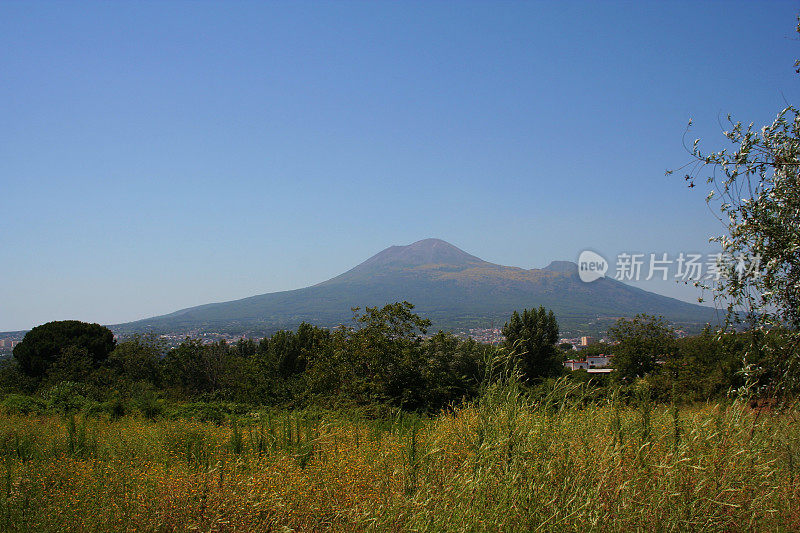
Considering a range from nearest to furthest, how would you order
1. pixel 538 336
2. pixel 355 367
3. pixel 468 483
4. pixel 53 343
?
pixel 468 483
pixel 355 367
pixel 53 343
pixel 538 336

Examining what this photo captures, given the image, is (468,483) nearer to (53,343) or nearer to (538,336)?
(53,343)

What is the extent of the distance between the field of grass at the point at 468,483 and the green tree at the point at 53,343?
33.9 meters

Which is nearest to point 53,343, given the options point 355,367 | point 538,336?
point 355,367

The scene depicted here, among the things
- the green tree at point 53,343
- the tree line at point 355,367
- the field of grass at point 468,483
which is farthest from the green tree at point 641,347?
the green tree at point 53,343

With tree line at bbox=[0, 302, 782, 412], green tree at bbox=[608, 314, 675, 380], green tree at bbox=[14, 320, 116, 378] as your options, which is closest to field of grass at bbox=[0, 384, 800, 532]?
tree line at bbox=[0, 302, 782, 412]

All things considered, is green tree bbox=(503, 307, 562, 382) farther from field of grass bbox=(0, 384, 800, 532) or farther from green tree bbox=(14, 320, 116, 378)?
field of grass bbox=(0, 384, 800, 532)

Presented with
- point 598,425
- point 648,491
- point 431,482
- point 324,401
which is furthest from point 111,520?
point 324,401

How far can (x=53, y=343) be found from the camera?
115ft

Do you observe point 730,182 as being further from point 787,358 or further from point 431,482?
point 431,482

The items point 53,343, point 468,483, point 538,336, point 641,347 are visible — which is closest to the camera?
point 468,483

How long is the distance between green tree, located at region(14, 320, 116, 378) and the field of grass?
33924 mm

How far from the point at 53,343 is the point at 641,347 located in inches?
1458

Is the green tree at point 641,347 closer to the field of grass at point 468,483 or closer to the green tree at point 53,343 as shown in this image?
the field of grass at point 468,483

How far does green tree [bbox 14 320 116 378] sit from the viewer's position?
34.6 meters
